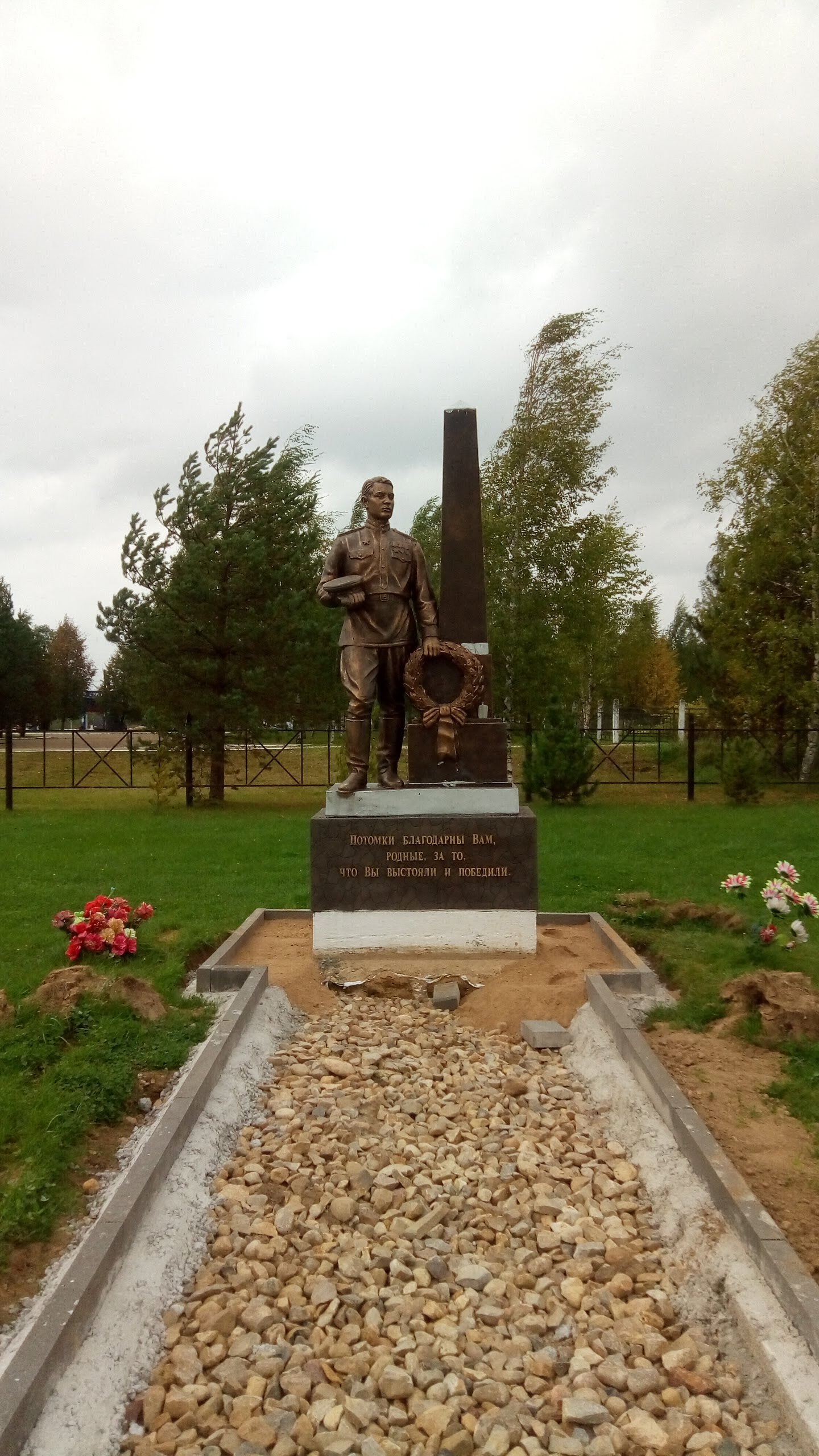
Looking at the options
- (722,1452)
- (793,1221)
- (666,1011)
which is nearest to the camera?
(722,1452)

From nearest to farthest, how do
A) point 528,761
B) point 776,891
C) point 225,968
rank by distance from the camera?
1. point 776,891
2. point 225,968
3. point 528,761

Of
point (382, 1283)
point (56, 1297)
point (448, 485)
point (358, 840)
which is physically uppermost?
point (448, 485)

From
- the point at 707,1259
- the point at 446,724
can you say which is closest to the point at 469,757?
the point at 446,724

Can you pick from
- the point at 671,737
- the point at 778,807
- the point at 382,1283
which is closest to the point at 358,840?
the point at 382,1283

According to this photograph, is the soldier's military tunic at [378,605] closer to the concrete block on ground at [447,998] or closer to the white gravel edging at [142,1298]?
the concrete block on ground at [447,998]

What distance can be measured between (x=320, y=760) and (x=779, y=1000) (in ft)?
63.5

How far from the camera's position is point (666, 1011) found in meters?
5.12

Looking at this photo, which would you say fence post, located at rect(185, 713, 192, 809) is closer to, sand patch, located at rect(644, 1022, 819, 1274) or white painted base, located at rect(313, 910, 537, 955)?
white painted base, located at rect(313, 910, 537, 955)

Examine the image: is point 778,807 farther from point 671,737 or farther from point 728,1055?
point 671,737

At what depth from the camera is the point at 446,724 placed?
6348mm

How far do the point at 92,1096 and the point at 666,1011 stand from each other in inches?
116

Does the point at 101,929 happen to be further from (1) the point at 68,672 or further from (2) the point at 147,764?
(1) the point at 68,672

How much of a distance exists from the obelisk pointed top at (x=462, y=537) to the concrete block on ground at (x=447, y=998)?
241 centimetres

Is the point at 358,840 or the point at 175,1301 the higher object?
the point at 358,840
